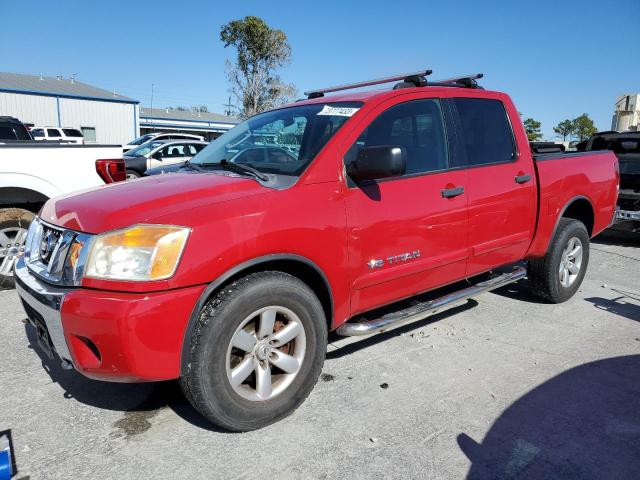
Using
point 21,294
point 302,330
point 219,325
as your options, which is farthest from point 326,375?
point 21,294

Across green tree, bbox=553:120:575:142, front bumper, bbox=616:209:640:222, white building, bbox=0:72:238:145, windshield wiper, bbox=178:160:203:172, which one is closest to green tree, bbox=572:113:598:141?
green tree, bbox=553:120:575:142

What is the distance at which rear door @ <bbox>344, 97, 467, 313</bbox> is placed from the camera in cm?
Result: 297

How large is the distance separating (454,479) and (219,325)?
4.35 ft

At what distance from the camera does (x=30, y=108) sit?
112 ft

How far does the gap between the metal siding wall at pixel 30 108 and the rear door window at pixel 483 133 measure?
36724 mm

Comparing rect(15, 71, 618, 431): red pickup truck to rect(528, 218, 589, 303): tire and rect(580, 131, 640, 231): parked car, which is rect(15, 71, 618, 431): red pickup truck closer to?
rect(528, 218, 589, 303): tire

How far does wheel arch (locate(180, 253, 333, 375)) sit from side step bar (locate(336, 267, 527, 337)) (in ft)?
0.54

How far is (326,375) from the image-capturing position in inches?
129

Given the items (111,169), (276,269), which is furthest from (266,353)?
(111,169)

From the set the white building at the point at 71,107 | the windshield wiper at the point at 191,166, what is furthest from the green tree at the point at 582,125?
the windshield wiper at the point at 191,166

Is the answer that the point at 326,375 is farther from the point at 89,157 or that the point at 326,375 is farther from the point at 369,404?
the point at 89,157

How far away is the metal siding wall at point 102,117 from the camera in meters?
36.3

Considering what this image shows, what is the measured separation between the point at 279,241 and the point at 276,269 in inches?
8.9

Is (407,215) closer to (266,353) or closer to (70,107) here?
(266,353)
